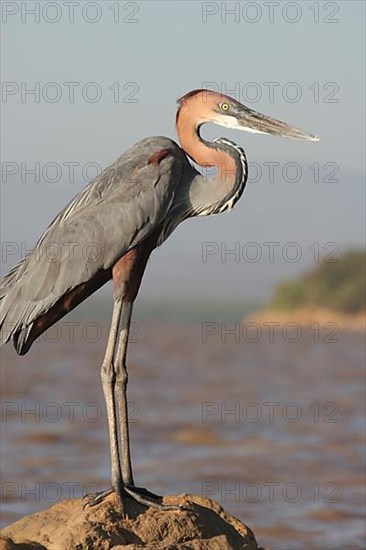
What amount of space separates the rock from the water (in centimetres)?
728

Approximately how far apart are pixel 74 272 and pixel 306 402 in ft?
82.4

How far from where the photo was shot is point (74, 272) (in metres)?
9.37

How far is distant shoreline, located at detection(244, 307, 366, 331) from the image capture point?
85.9 meters

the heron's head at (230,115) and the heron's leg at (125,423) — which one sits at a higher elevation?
the heron's head at (230,115)

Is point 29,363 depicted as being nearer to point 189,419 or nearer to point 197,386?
point 197,386

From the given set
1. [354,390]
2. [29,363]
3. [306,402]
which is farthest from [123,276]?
[29,363]

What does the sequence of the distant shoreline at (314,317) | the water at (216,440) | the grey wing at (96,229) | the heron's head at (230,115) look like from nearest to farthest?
the grey wing at (96,229), the heron's head at (230,115), the water at (216,440), the distant shoreline at (314,317)

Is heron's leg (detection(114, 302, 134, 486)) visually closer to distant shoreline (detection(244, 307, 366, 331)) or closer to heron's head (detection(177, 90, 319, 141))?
heron's head (detection(177, 90, 319, 141))

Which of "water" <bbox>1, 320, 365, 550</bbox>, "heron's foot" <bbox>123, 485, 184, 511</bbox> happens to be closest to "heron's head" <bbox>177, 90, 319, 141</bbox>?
"heron's foot" <bbox>123, 485, 184, 511</bbox>

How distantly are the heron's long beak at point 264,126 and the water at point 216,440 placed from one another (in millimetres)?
7383

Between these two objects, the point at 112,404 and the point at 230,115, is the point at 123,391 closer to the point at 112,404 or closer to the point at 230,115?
the point at 112,404

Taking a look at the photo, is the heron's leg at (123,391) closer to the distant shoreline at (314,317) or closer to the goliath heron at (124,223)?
the goliath heron at (124,223)

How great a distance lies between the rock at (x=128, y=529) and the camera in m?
8.43

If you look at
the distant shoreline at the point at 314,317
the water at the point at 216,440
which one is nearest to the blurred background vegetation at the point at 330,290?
the distant shoreline at the point at 314,317
